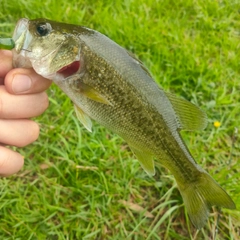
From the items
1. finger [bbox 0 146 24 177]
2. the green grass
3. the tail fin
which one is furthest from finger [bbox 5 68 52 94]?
the green grass

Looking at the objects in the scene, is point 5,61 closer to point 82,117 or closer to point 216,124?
point 82,117

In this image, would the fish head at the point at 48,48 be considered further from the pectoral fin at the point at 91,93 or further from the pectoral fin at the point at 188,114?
the pectoral fin at the point at 188,114

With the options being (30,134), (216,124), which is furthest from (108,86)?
(216,124)

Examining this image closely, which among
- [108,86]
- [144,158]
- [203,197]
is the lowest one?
[203,197]

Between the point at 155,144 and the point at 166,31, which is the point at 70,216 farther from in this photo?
the point at 166,31

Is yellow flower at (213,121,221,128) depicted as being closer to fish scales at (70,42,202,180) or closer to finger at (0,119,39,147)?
fish scales at (70,42,202,180)
